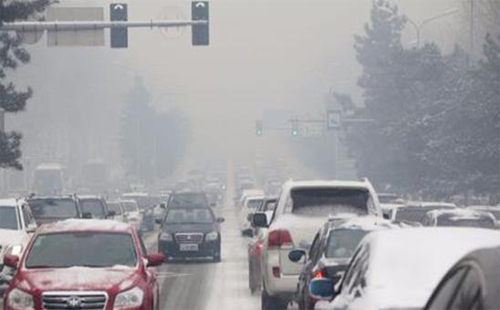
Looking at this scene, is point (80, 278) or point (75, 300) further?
point (80, 278)

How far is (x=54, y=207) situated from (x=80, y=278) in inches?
811

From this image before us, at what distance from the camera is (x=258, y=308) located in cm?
2594

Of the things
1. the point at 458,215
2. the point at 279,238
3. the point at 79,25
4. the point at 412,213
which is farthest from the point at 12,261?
the point at 412,213

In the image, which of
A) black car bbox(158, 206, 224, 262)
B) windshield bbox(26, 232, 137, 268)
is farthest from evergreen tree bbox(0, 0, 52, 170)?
windshield bbox(26, 232, 137, 268)

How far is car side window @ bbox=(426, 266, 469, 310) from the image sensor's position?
778cm

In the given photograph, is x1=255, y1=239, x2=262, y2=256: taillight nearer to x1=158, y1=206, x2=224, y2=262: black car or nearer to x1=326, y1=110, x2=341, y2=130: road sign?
x1=158, y1=206, x2=224, y2=262: black car

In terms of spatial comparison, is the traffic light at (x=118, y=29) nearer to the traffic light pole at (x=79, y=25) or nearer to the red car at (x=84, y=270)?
the traffic light pole at (x=79, y=25)

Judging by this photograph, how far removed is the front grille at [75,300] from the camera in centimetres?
1864

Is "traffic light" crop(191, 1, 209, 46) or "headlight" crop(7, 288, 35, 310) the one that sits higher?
"traffic light" crop(191, 1, 209, 46)

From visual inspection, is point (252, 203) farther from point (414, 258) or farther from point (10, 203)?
point (414, 258)

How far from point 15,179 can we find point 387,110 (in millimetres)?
53643

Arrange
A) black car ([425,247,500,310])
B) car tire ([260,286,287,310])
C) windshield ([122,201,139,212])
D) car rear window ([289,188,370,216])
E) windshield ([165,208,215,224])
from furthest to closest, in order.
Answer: windshield ([122,201,139,212])
windshield ([165,208,215,224])
car rear window ([289,188,370,216])
car tire ([260,286,287,310])
black car ([425,247,500,310])

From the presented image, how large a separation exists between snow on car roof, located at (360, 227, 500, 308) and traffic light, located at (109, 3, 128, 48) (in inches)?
1020

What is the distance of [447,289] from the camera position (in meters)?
8.06
